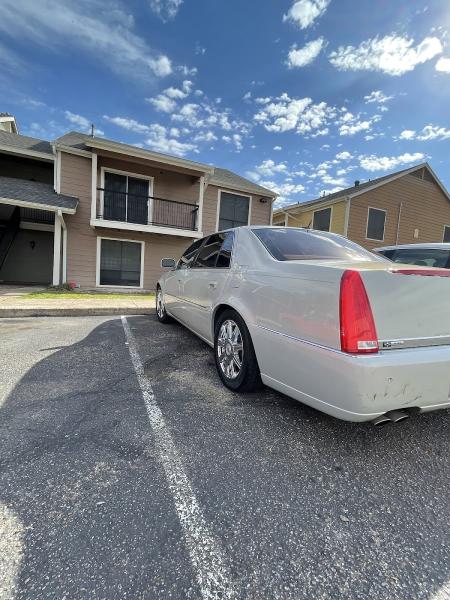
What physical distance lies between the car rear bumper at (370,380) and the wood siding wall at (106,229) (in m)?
10.8

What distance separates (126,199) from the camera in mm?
11680

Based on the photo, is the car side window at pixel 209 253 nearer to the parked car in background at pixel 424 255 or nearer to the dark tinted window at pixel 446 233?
the parked car in background at pixel 424 255

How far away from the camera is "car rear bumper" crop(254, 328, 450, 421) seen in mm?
1651

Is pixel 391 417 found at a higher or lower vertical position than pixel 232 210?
lower

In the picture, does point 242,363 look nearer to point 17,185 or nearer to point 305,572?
point 305,572

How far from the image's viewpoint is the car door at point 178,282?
4.41 meters

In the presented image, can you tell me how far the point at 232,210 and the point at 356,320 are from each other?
12.7 meters

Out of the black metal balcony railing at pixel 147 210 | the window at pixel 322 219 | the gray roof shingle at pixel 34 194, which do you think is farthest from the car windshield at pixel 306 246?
the window at pixel 322 219

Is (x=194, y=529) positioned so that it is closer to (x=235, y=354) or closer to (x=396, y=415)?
(x=396, y=415)

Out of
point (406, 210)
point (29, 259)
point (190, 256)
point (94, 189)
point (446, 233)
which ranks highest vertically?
point (406, 210)

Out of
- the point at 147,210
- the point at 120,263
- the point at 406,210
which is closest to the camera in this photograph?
the point at 120,263

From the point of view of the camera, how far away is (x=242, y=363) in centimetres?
269

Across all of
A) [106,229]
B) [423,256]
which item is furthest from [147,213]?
[423,256]

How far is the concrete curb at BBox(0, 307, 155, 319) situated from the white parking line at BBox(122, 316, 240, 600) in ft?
16.2
